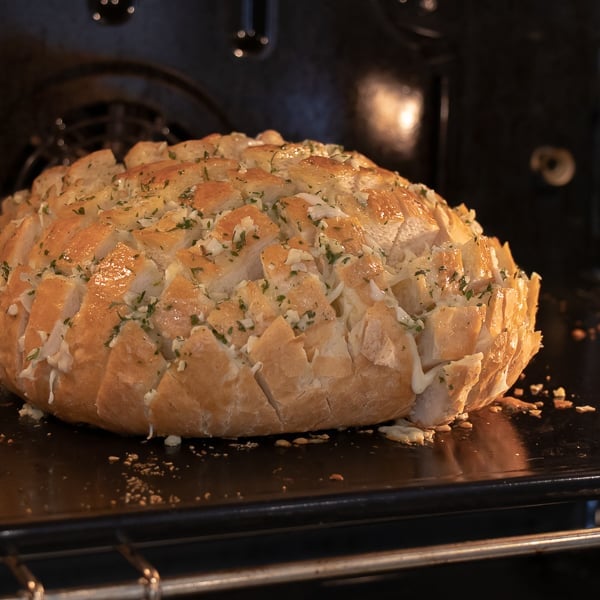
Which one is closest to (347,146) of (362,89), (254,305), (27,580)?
(362,89)

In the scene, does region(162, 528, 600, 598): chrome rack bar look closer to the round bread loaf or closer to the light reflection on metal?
the round bread loaf

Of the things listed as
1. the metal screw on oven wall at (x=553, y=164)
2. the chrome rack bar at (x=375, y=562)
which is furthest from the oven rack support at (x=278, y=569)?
the metal screw on oven wall at (x=553, y=164)

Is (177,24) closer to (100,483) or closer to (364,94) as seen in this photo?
(364,94)

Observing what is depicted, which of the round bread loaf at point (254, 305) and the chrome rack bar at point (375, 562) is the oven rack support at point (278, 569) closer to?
the chrome rack bar at point (375, 562)

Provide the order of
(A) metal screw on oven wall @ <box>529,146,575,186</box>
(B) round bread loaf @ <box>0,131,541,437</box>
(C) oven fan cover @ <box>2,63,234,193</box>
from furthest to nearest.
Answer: (A) metal screw on oven wall @ <box>529,146,575,186</box>
(C) oven fan cover @ <box>2,63,234,193</box>
(B) round bread loaf @ <box>0,131,541,437</box>

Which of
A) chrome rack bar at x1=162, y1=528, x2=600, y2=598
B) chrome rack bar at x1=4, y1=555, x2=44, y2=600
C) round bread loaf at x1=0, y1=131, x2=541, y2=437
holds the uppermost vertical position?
round bread loaf at x1=0, y1=131, x2=541, y2=437

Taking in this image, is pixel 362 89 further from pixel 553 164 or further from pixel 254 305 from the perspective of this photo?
pixel 254 305

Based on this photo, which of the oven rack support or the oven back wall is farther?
the oven back wall

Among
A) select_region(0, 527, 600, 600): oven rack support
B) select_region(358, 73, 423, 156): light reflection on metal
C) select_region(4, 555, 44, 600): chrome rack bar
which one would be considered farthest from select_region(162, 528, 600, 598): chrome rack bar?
select_region(358, 73, 423, 156): light reflection on metal
